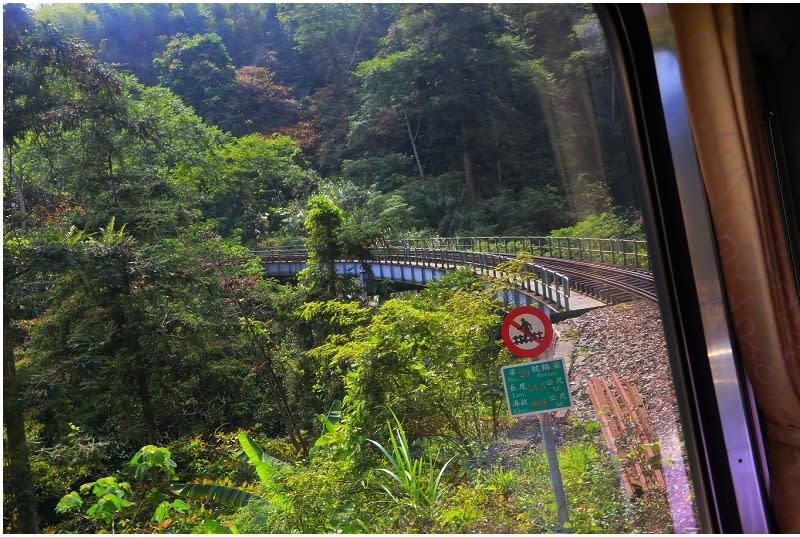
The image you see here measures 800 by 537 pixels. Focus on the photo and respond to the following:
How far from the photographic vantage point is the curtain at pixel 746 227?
172 cm

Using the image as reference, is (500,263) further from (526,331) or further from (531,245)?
(526,331)

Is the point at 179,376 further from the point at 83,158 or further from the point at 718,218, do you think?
the point at 718,218

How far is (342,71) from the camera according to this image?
2635mm

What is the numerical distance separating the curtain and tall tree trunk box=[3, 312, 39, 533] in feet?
6.95

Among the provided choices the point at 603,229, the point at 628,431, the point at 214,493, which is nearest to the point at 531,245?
the point at 603,229

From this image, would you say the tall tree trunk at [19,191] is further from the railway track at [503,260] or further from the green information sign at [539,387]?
the green information sign at [539,387]

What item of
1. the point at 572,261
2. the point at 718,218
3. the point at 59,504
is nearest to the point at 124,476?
the point at 59,504

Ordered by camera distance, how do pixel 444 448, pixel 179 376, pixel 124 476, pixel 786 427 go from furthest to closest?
pixel 444 448 → pixel 179 376 → pixel 124 476 → pixel 786 427

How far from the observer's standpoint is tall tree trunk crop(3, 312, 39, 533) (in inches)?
79.7

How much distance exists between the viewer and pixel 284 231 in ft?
8.95

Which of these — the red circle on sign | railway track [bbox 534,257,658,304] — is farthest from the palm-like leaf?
railway track [bbox 534,257,658,304]

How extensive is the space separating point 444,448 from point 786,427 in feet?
4.22

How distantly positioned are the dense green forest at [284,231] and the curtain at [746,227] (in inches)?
16.7

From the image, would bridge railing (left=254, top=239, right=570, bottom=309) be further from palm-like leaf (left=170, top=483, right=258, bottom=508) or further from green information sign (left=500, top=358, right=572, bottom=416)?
palm-like leaf (left=170, top=483, right=258, bottom=508)
